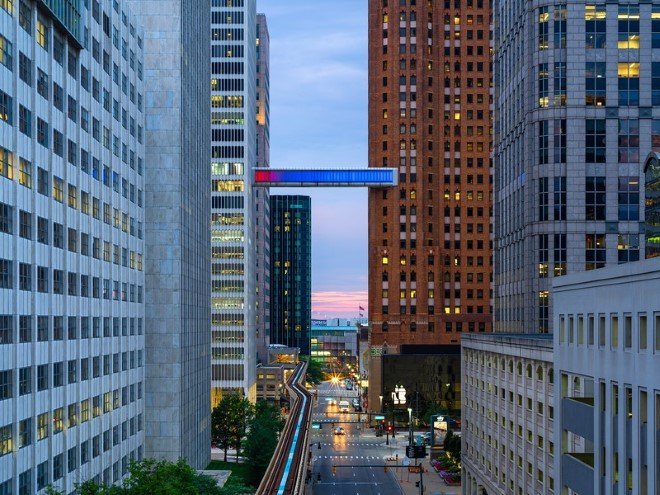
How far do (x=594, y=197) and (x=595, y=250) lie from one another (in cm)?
614

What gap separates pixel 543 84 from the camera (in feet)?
327

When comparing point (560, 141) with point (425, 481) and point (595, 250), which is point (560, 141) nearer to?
point (595, 250)

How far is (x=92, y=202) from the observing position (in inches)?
2923

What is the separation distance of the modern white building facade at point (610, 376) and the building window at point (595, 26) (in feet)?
201

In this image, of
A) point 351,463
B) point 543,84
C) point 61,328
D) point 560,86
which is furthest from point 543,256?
point 61,328

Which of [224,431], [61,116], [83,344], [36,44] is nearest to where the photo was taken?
[36,44]

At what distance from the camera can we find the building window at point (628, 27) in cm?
9694

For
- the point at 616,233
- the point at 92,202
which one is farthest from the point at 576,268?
the point at 92,202

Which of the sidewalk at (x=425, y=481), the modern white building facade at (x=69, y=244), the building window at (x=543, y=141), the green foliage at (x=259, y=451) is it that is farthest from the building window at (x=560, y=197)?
the green foliage at (x=259, y=451)

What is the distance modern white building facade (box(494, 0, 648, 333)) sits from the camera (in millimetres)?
96812

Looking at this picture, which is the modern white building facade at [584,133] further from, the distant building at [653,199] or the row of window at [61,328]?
the row of window at [61,328]

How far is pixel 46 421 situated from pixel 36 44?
2695cm

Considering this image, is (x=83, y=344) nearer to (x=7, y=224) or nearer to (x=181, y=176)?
(x=7, y=224)

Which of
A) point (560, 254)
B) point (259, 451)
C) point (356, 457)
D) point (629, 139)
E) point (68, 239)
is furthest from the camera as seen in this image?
point (356, 457)
